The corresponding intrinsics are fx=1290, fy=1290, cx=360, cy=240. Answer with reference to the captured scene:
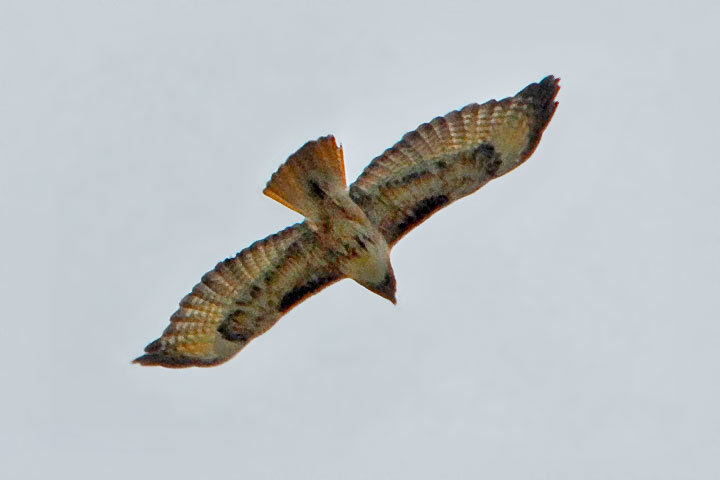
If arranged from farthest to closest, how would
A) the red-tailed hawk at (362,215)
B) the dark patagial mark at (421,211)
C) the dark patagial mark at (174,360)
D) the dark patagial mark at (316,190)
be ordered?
the dark patagial mark at (174,360)
the dark patagial mark at (421,211)
the red-tailed hawk at (362,215)
the dark patagial mark at (316,190)

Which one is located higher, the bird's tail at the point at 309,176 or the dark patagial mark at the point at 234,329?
the bird's tail at the point at 309,176

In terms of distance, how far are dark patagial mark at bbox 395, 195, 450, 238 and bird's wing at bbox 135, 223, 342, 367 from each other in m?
0.78

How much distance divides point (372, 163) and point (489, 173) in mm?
1097

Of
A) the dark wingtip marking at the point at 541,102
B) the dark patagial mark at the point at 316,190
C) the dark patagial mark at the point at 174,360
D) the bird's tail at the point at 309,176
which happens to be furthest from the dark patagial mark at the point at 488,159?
the dark patagial mark at the point at 174,360

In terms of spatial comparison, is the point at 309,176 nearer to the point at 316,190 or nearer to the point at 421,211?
the point at 316,190

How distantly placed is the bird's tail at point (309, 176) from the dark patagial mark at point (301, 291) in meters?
0.93

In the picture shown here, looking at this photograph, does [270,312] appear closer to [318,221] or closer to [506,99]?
[318,221]

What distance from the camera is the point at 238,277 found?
40.6ft

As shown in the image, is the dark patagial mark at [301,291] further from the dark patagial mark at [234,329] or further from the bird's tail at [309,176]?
the bird's tail at [309,176]

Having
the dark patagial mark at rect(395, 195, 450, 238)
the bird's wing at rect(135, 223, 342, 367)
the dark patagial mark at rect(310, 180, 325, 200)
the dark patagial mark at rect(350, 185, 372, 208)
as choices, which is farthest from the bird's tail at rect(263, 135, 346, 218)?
the dark patagial mark at rect(395, 195, 450, 238)

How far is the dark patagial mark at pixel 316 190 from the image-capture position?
1166cm

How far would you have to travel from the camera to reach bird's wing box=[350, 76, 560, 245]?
39.4ft

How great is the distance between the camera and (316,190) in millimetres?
11719

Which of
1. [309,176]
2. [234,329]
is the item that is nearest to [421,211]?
[309,176]
